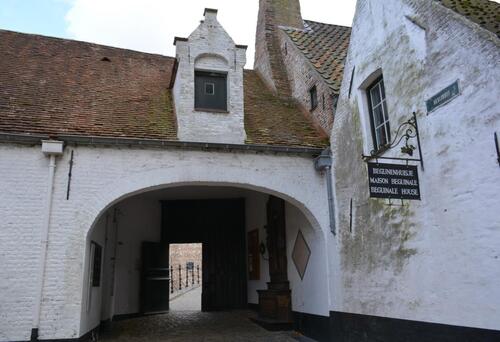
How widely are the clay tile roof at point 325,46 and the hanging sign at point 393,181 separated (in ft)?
11.8

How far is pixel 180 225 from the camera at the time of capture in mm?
13930

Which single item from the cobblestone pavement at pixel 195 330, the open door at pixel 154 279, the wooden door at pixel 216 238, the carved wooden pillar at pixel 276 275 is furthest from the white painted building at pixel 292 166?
the wooden door at pixel 216 238

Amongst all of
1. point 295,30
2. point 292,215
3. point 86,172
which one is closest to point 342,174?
point 292,215

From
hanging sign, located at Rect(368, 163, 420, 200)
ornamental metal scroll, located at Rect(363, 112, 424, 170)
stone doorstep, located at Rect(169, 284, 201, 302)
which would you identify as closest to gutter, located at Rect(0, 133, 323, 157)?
ornamental metal scroll, located at Rect(363, 112, 424, 170)

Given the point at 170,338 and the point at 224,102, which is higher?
the point at 224,102

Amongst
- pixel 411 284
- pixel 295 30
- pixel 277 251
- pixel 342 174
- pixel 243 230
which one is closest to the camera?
pixel 411 284

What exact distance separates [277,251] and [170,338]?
11.0ft

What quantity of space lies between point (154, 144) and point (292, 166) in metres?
2.75

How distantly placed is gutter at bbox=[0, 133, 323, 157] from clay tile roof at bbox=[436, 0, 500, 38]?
146 inches

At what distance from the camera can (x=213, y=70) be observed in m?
9.09

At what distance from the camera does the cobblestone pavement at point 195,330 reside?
867 cm

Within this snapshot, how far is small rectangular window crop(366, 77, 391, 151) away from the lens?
6824mm

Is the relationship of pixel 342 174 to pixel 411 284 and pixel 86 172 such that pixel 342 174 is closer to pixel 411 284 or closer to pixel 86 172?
pixel 411 284

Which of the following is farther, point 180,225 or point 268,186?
point 180,225
